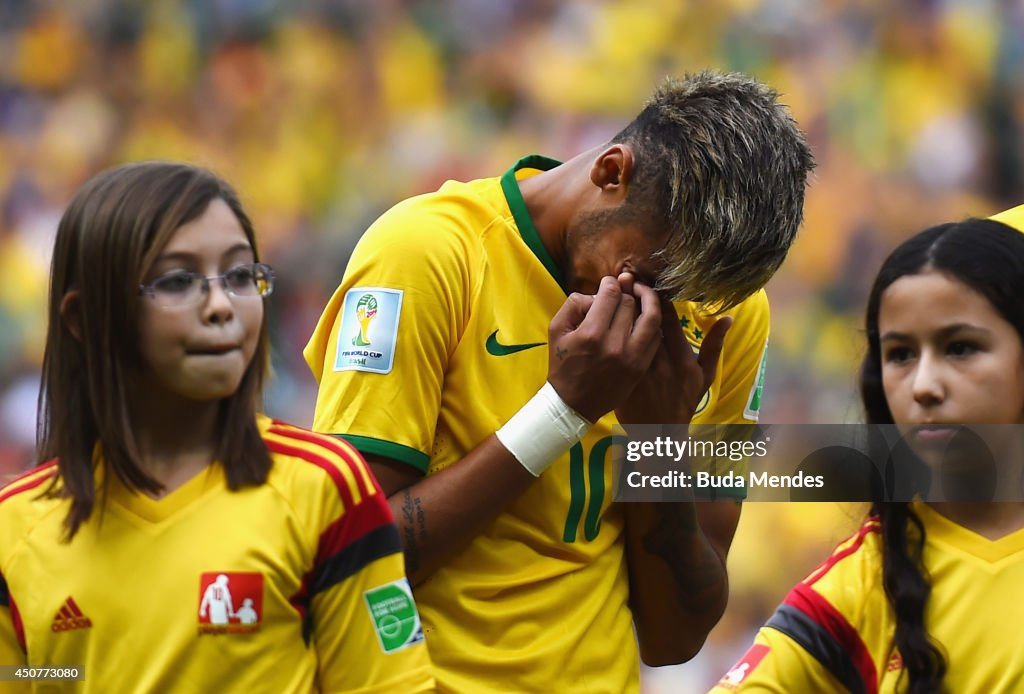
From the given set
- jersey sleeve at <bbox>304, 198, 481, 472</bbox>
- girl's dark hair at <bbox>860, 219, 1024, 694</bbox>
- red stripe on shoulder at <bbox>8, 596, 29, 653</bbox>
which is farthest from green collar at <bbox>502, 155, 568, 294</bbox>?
red stripe on shoulder at <bbox>8, 596, 29, 653</bbox>

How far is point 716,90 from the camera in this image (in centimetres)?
250

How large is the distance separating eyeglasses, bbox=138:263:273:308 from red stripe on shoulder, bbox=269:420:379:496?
19 cm

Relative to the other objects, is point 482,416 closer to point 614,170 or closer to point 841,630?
point 614,170

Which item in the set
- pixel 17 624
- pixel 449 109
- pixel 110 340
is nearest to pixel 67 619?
pixel 17 624

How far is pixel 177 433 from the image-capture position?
207 cm

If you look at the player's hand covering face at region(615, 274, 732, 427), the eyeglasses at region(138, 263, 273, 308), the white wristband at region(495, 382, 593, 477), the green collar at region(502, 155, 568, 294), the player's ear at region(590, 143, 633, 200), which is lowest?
the white wristband at region(495, 382, 593, 477)

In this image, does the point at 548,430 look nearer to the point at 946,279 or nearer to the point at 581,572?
the point at 581,572

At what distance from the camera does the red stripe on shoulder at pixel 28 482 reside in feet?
6.66

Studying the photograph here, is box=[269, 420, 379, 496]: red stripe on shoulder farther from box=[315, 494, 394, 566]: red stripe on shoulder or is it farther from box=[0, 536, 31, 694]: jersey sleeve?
box=[0, 536, 31, 694]: jersey sleeve

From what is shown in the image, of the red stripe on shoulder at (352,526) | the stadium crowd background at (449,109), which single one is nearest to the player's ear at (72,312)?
the red stripe on shoulder at (352,526)

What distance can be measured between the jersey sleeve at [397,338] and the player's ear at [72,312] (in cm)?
45

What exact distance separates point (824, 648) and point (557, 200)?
0.86 metres

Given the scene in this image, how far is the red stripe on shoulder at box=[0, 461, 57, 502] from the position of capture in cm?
203

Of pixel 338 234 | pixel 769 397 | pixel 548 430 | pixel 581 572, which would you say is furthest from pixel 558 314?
pixel 338 234
